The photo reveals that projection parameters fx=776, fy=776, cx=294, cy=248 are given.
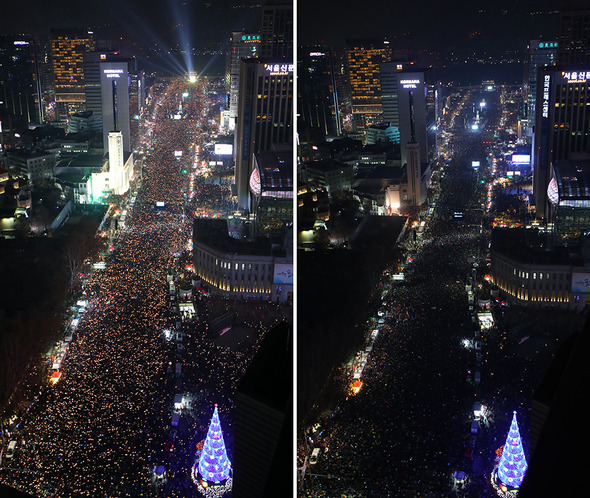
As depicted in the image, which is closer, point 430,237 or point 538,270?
point 538,270

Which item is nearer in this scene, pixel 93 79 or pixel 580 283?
pixel 580 283

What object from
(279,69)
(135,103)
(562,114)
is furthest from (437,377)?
(135,103)

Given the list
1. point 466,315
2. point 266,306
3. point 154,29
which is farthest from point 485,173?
point 154,29

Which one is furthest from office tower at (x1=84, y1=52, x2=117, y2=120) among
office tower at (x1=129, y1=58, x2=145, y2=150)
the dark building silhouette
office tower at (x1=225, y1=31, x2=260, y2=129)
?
the dark building silhouette

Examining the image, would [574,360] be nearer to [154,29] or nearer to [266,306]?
[266,306]

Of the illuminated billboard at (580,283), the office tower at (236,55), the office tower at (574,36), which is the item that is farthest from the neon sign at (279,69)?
the illuminated billboard at (580,283)

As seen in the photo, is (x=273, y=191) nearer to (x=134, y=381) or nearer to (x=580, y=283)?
(x=134, y=381)
